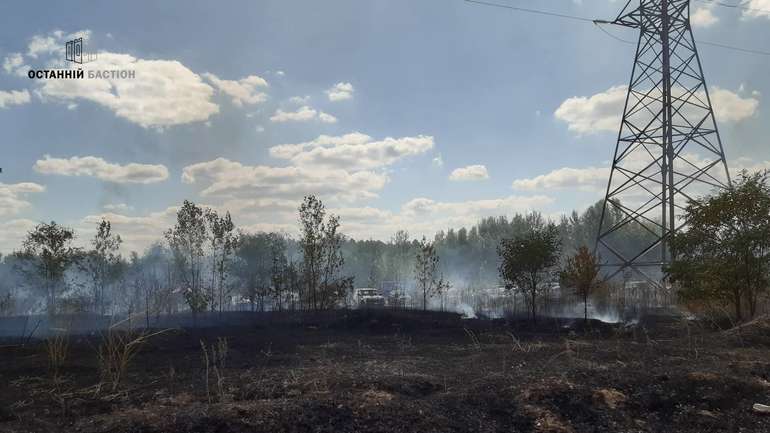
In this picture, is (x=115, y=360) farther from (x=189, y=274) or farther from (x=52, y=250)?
(x=189, y=274)

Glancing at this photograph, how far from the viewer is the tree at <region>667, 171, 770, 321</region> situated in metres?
13.6

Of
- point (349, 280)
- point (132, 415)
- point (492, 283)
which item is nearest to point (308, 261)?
point (349, 280)

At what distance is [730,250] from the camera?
552 inches

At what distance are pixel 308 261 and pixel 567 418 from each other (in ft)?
68.0

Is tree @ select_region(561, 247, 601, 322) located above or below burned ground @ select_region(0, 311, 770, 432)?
above

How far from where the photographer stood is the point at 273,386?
6945 millimetres

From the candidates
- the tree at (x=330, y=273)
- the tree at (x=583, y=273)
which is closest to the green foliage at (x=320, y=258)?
the tree at (x=330, y=273)

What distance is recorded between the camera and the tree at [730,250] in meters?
13.6

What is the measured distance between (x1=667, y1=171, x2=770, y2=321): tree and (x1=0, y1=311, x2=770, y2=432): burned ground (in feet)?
10.3

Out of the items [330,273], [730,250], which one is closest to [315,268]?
[330,273]

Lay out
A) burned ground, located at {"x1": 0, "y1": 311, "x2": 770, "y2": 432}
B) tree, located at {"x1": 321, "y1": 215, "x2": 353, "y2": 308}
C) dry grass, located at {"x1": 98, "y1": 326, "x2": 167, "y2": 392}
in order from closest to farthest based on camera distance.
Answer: burned ground, located at {"x1": 0, "y1": 311, "x2": 770, "y2": 432} < dry grass, located at {"x1": 98, "y1": 326, "x2": 167, "y2": 392} < tree, located at {"x1": 321, "y1": 215, "x2": 353, "y2": 308}

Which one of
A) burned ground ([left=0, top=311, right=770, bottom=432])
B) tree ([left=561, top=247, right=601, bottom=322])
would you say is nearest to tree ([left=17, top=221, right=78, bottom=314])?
burned ground ([left=0, top=311, right=770, bottom=432])

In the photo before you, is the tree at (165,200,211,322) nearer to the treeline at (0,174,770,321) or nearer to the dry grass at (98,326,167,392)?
the treeline at (0,174,770,321)

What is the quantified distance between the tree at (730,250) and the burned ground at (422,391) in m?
3.15
